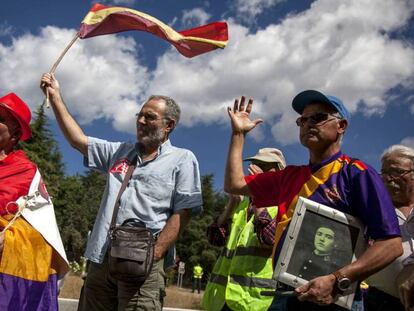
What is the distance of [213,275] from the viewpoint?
15.7 feet

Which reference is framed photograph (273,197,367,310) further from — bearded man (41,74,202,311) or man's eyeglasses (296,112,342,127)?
bearded man (41,74,202,311)

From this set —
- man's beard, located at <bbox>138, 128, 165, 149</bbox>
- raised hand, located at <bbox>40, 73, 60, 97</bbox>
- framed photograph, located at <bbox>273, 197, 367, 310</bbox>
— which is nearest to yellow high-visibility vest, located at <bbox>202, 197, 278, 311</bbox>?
man's beard, located at <bbox>138, 128, 165, 149</bbox>

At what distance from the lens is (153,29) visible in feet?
16.5

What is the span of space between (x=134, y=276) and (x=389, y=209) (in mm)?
1811

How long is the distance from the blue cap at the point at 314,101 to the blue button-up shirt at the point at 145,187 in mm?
1188

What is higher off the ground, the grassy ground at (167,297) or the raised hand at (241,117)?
the raised hand at (241,117)

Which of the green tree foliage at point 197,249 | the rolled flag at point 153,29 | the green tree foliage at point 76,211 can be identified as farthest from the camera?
the green tree foliage at point 197,249

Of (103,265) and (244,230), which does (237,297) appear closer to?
(244,230)

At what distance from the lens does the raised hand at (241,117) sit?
345 cm

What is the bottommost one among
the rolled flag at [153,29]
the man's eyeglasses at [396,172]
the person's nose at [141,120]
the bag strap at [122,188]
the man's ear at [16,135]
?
the bag strap at [122,188]

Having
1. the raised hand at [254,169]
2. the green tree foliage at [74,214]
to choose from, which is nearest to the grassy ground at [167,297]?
the raised hand at [254,169]

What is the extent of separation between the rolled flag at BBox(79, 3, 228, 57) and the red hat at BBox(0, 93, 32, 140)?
1.17m

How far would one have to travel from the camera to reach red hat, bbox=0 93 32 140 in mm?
3912

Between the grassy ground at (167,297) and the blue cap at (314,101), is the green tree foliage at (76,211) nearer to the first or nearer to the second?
the grassy ground at (167,297)
